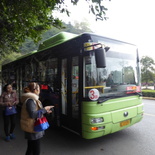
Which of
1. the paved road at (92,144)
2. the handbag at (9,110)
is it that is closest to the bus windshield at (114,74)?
the paved road at (92,144)

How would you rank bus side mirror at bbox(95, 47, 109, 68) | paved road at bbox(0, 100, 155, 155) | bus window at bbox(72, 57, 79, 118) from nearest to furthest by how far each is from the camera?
bus side mirror at bbox(95, 47, 109, 68) < paved road at bbox(0, 100, 155, 155) < bus window at bbox(72, 57, 79, 118)

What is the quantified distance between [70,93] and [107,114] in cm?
119

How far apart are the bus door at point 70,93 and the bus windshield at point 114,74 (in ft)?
1.59

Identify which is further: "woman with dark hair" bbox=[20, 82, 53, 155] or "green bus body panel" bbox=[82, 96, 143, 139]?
"green bus body panel" bbox=[82, 96, 143, 139]

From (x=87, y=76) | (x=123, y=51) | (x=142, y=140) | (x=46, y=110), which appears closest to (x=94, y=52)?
(x=87, y=76)

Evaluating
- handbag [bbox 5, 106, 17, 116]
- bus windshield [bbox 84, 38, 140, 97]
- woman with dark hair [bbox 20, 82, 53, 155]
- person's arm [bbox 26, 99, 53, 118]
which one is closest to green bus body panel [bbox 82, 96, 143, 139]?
bus windshield [bbox 84, 38, 140, 97]

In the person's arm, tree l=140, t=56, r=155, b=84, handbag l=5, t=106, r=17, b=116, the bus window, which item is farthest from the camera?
tree l=140, t=56, r=155, b=84

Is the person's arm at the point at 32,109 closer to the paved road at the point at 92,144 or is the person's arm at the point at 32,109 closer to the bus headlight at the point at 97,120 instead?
the bus headlight at the point at 97,120

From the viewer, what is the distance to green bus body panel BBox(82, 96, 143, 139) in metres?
3.50

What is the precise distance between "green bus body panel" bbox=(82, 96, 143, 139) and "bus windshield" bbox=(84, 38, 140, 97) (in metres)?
0.24

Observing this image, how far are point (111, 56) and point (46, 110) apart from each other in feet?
7.61

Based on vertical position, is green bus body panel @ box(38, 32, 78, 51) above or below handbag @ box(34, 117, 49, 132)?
above

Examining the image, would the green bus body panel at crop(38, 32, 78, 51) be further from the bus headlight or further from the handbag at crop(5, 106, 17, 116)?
the bus headlight

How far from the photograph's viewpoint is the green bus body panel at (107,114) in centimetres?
350
